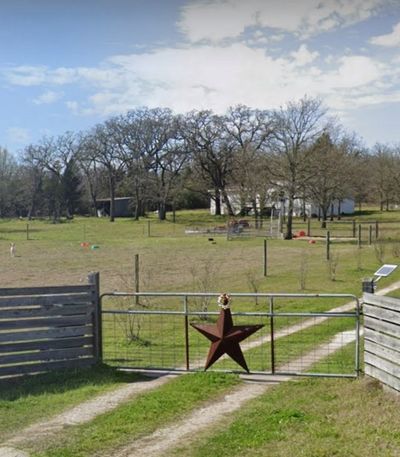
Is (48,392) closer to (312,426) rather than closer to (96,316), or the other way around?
(96,316)

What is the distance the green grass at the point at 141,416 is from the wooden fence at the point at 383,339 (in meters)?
1.75

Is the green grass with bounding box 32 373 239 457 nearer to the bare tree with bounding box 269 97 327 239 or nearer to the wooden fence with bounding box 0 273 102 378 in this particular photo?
the wooden fence with bounding box 0 273 102 378

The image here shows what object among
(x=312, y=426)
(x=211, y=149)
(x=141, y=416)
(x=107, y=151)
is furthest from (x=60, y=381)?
(x=107, y=151)

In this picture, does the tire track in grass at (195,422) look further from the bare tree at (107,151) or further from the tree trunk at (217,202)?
the bare tree at (107,151)

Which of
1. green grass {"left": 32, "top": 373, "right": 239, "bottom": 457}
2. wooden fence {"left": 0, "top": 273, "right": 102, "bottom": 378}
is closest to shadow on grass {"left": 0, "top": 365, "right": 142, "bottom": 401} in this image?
wooden fence {"left": 0, "top": 273, "right": 102, "bottom": 378}

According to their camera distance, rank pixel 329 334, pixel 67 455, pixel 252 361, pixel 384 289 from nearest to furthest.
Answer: pixel 67 455 < pixel 252 361 < pixel 329 334 < pixel 384 289

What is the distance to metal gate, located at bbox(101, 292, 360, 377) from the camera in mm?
8438

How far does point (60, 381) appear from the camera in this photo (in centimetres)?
791

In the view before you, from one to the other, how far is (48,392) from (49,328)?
104 centimetres

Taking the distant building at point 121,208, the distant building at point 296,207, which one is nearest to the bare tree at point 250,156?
the distant building at point 296,207

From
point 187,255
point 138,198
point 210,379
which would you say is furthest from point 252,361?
point 138,198

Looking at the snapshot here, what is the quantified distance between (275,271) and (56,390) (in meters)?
17.6

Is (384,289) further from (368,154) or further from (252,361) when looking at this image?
(368,154)

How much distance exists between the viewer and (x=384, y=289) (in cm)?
1794
